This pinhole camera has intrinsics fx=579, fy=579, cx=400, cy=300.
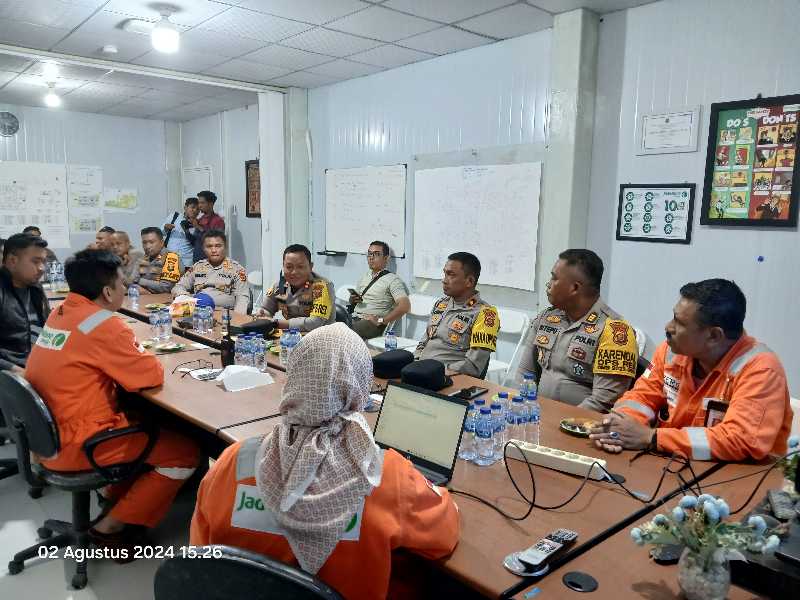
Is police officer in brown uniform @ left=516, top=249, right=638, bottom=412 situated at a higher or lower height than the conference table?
higher

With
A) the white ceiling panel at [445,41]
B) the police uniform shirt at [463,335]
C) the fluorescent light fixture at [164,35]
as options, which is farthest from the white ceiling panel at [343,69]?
the police uniform shirt at [463,335]

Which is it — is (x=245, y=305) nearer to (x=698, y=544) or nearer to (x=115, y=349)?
(x=115, y=349)

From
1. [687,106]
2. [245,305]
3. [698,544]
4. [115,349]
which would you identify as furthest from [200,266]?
[698,544]

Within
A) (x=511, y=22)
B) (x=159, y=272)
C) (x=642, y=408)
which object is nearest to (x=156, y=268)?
(x=159, y=272)

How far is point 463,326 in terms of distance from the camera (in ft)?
10.2

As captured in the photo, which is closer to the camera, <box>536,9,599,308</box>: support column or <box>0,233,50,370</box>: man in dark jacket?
<box>0,233,50,370</box>: man in dark jacket

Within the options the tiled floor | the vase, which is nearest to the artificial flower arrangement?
the vase

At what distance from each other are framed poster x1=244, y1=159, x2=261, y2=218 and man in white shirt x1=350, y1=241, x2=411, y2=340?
2609 mm

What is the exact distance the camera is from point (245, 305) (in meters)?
4.77

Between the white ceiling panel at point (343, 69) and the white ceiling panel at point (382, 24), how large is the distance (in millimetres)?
780

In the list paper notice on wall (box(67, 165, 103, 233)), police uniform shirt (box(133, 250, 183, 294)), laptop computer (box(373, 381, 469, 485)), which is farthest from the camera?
paper notice on wall (box(67, 165, 103, 233))

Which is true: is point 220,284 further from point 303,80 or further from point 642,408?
point 642,408

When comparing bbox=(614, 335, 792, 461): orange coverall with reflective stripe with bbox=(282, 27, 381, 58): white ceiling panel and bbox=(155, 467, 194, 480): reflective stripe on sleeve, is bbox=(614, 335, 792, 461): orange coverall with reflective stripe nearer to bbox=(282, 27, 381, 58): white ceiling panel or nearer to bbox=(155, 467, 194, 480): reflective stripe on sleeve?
bbox=(155, 467, 194, 480): reflective stripe on sleeve

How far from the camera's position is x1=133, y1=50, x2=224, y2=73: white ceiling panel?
4.77 metres
